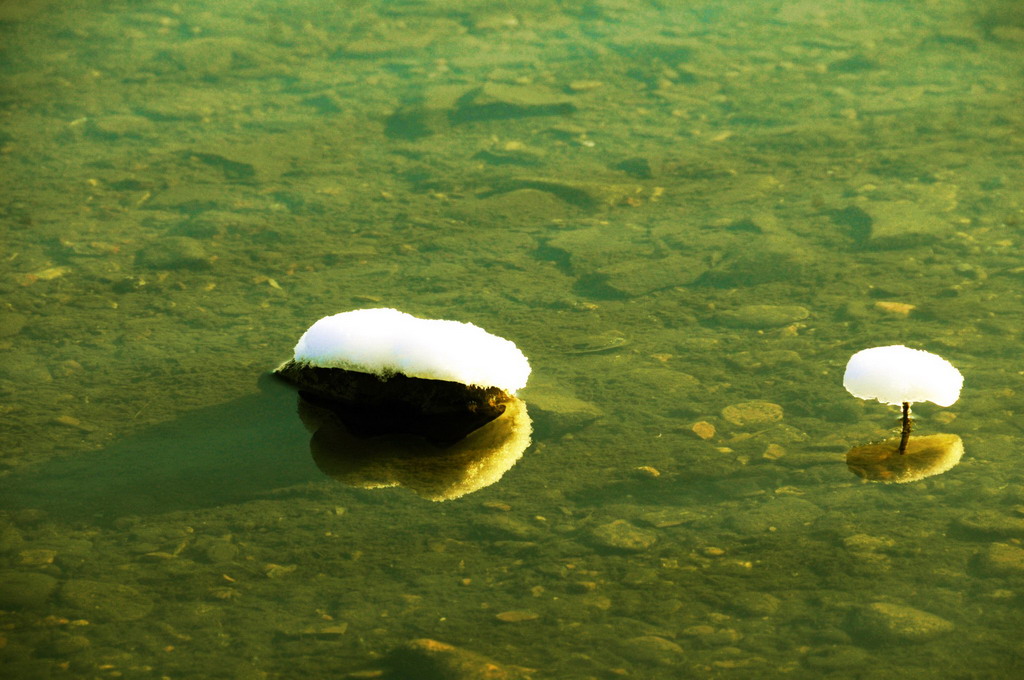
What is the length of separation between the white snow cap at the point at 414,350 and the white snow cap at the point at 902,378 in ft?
2.19

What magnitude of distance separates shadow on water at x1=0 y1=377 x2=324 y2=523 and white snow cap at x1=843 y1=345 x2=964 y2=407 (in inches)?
41.7

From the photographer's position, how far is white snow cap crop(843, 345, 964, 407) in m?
2.13

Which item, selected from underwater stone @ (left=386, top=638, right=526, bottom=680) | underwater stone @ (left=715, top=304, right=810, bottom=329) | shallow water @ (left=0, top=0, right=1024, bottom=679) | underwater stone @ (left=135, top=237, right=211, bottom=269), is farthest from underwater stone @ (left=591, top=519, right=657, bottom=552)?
underwater stone @ (left=135, top=237, right=211, bottom=269)

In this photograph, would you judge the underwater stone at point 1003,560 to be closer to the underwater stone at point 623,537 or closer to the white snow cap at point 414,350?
the underwater stone at point 623,537

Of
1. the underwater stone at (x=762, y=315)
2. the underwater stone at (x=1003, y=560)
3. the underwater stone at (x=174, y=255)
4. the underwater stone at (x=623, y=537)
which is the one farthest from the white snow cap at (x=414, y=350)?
the underwater stone at (x=1003, y=560)

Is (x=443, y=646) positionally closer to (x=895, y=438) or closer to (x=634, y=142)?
(x=895, y=438)

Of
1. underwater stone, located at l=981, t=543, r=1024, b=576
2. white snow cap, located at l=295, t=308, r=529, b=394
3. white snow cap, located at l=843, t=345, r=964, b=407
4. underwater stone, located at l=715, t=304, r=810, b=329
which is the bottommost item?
underwater stone, located at l=981, t=543, r=1024, b=576

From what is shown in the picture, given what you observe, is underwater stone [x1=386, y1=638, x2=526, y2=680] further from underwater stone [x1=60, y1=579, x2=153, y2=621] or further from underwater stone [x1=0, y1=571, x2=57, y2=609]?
underwater stone [x1=0, y1=571, x2=57, y2=609]

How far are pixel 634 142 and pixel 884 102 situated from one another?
0.90 m

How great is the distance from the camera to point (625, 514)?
2137mm

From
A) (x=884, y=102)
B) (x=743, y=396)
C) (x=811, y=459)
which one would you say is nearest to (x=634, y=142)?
(x=884, y=102)

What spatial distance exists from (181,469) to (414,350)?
1.69ft

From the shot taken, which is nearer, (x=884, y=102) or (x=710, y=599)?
(x=710, y=599)

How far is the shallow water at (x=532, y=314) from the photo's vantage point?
1.90m
